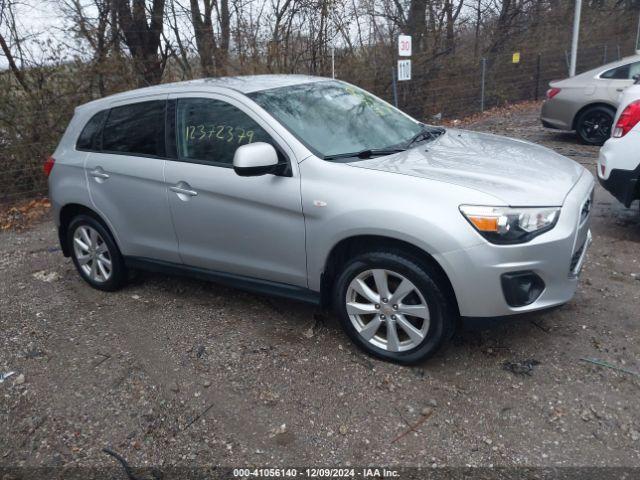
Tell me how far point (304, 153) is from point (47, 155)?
647cm

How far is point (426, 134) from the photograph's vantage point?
13.7 feet

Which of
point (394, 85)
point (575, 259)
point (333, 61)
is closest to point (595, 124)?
point (394, 85)

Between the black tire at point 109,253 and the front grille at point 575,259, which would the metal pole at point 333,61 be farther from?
the front grille at point 575,259

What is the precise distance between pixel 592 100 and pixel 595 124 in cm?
41

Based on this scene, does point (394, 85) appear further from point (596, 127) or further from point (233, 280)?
point (233, 280)

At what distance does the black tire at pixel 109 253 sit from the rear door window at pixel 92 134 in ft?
1.92

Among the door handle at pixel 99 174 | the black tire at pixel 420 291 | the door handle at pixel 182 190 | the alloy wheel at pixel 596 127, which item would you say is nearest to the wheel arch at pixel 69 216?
the door handle at pixel 99 174

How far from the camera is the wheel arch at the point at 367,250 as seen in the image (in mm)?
3100

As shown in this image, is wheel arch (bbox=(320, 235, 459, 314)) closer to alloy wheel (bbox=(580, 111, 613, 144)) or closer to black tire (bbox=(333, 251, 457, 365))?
black tire (bbox=(333, 251, 457, 365))

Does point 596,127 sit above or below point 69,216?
below

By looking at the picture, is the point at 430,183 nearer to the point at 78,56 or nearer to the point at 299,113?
the point at 299,113

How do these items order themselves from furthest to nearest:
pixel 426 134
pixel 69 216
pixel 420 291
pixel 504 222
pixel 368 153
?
pixel 69 216 → pixel 426 134 → pixel 368 153 → pixel 420 291 → pixel 504 222

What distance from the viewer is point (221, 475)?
8.80 feet

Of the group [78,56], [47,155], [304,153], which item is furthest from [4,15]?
[304,153]
